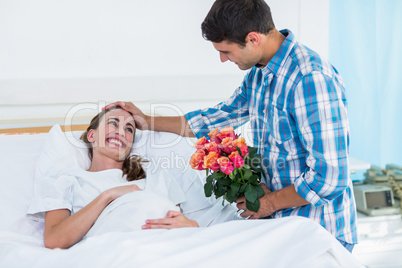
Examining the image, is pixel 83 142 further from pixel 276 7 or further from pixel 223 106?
pixel 276 7

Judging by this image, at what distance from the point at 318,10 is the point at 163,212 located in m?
1.89

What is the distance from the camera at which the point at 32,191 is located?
2.19 meters

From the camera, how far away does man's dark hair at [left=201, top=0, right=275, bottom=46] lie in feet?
5.66

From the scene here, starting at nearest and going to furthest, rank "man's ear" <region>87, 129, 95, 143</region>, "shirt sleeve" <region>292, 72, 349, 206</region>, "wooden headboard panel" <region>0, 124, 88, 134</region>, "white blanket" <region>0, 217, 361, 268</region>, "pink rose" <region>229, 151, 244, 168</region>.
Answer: "white blanket" <region>0, 217, 361, 268</region>, "shirt sleeve" <region>292, 72, 349, 206</region>, "pink rose" <region>229, 151, 244, 168</region>, "man's ear" <region>87, 129, 95, 143</region>, "wooden headboard panel" <region>0, 124, 88, 134</region>

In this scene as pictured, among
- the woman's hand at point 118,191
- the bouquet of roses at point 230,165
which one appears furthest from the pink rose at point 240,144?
the woman's hand at point 118,191

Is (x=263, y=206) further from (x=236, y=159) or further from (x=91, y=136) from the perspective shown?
(x=91, y=136)

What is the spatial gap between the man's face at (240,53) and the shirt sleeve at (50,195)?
940mm

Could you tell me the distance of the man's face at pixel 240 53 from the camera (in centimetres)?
180

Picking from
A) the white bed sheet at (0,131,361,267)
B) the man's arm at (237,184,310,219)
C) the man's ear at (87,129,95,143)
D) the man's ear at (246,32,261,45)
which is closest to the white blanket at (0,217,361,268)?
the white bed sheet at (0,131,361,267)

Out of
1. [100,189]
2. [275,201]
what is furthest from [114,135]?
[275,201]

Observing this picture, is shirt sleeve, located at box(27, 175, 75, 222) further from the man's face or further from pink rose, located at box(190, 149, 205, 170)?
the man's face

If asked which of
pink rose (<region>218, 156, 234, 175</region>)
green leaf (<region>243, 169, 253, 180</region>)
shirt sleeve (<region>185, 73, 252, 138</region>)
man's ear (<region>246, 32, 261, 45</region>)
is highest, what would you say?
man's ear (<region>246, 32, 261, 45</region>)

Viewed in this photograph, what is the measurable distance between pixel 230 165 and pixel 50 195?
2.73 ft

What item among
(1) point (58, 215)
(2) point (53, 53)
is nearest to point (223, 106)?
(1) point (58, 215)
